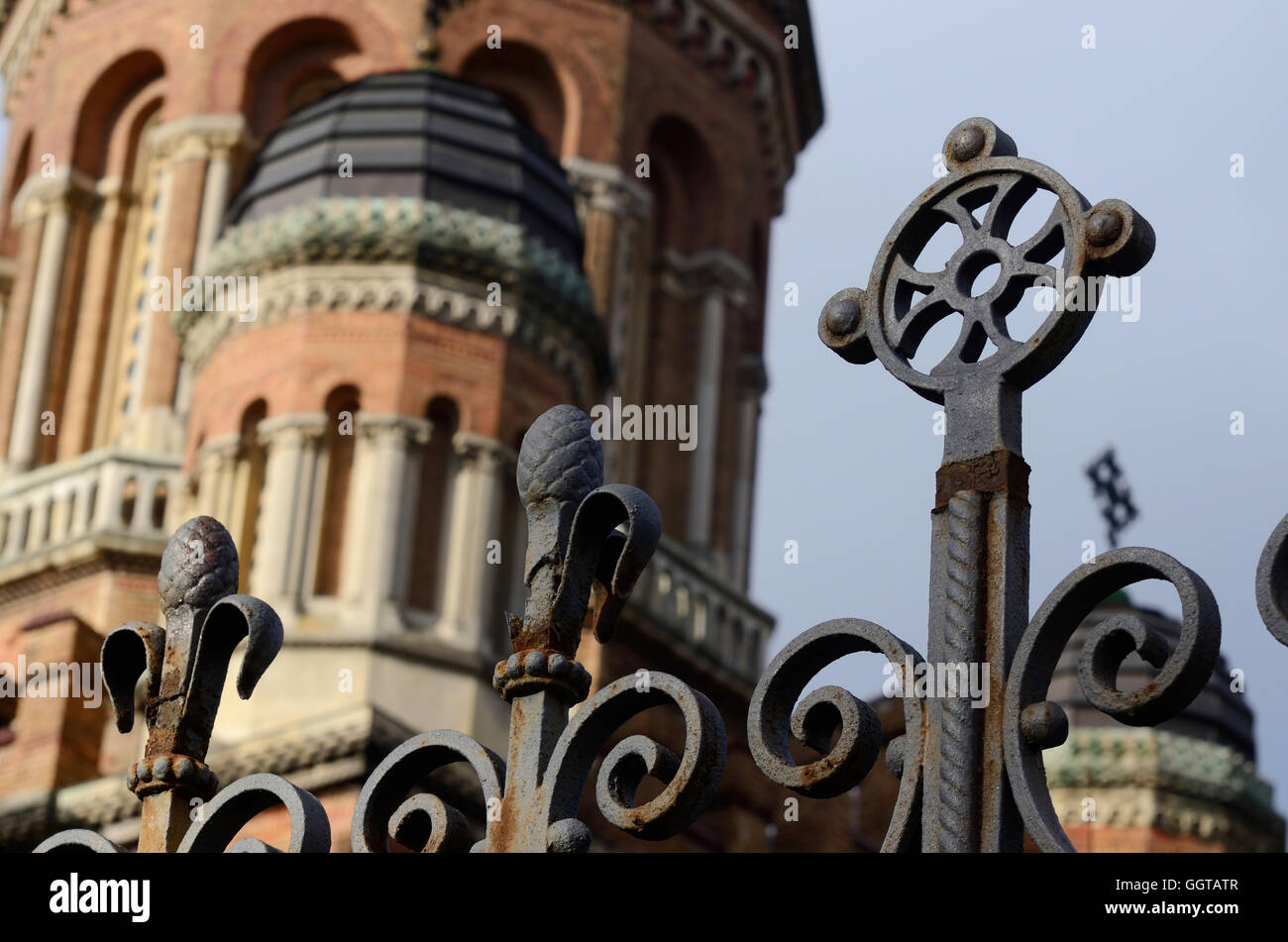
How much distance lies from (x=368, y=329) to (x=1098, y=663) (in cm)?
1470

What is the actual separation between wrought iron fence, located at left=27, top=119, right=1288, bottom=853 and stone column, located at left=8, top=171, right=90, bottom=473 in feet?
65.3

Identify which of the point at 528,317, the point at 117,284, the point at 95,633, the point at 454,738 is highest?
the point at 117,284

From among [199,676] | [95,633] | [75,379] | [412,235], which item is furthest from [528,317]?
[199,676]

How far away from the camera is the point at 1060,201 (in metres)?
3.94

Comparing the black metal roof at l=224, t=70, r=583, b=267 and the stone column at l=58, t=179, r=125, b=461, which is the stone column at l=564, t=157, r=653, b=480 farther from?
the stone column at l=58, t=179, r=125, b=461

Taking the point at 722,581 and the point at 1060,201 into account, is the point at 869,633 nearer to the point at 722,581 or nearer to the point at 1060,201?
the point at 1060,201

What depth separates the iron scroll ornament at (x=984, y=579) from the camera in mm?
3646

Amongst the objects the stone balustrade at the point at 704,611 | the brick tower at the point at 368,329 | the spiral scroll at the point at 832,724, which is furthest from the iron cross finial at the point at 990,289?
the stone balustrade at the point at 704,611

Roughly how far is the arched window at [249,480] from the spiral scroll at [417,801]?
13.6 m

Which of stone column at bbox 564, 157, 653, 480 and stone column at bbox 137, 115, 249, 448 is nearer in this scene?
stone column at bbox 137, 115, 249, 448

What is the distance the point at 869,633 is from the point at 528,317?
1472 centimetres

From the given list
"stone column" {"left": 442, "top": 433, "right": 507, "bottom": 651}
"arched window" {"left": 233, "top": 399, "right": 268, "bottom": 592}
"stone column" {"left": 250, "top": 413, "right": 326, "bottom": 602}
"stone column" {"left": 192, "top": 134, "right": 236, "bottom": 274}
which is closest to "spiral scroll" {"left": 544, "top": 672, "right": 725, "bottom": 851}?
"stone column" {"left": 250, "top": 413, "right": 326, "bottom": 602}

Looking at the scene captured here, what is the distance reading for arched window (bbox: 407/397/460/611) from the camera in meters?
17.6
